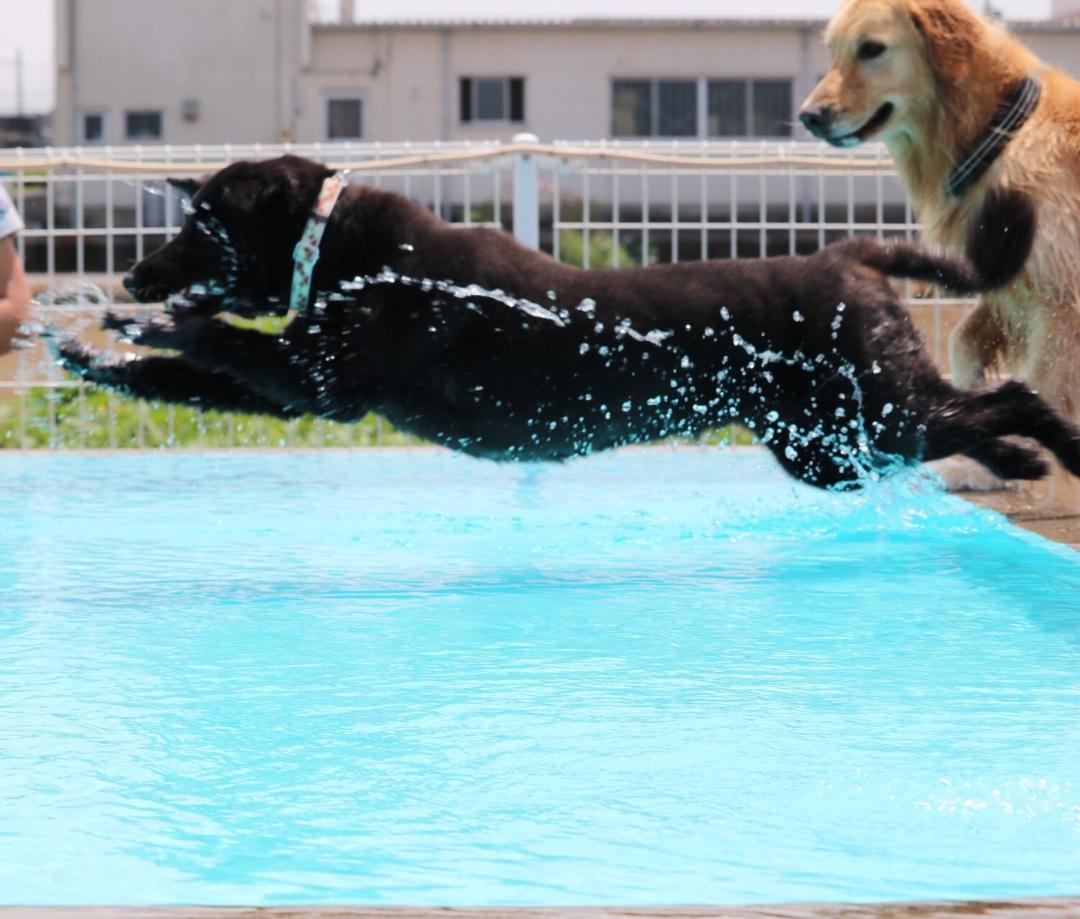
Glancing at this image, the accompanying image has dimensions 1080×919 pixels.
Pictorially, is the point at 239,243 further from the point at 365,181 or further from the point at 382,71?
the point at 382,71

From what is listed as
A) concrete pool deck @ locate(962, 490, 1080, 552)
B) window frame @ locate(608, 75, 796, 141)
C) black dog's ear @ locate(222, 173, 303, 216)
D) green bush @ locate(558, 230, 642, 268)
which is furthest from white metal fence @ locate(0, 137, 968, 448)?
window frame @ locate(608, 75, 796, 141)

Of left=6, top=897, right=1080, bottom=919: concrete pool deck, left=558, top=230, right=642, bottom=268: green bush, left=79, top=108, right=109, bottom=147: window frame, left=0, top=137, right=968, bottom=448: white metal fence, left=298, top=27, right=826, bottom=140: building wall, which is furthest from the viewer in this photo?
left=79, top=108, right=109, bottom=147: window frame

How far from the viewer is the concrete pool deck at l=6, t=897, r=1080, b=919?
1.38 metres

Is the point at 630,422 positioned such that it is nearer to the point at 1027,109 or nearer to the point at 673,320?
the point at 673,320

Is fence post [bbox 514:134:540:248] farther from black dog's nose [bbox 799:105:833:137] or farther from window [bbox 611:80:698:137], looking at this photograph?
window [bbox 611:80:698:137]

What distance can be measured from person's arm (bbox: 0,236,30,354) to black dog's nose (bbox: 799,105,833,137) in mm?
2150

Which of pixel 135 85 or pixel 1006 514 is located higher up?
pixel 135 85

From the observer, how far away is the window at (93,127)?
26.2 m

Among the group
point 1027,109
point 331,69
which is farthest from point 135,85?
point 1027,109

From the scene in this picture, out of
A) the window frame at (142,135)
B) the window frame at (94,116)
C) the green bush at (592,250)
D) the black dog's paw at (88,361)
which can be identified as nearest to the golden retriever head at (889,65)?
the green bush at (592,250)

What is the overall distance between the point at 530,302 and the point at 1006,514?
1.56 metres

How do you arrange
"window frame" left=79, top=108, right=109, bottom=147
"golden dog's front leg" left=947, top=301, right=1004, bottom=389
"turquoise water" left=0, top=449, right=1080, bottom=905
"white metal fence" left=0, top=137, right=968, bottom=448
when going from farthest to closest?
"window frame" left=79, top=108, right=109, bottom=147, "white metal fence" left=0, top=137, right=968, bottom=448, "golden dog's front leg" left=947, top=301, right=1004, bottom=389, "turquoise water" left=0, top=449, right=1080, bottom=905

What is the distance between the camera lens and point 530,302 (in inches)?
144

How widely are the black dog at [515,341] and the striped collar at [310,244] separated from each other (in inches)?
0.9
